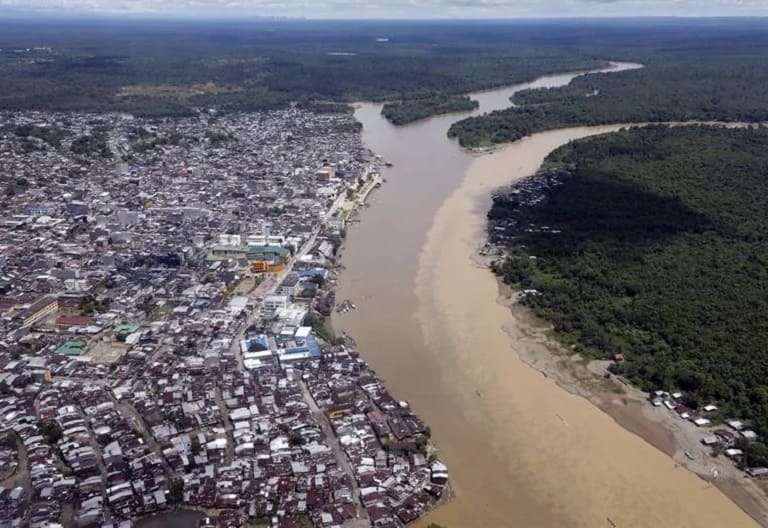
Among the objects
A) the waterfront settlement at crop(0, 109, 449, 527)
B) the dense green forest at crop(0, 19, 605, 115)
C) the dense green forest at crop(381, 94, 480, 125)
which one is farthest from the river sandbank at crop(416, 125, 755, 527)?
the dense green forest at crop(0, 19, 605, 115)

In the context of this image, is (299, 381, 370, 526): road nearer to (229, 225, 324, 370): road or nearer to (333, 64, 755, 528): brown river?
(333, 64, 755, 528): brown river

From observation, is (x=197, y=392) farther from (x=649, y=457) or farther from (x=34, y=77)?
(x=34, y=77)

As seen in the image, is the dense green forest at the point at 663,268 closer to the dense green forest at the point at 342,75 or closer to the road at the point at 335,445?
the road at the point at 335,445

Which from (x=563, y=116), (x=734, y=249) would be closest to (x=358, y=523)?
(x=734, y=249)

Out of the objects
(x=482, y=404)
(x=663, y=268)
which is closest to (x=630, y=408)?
(x=482, y=404)

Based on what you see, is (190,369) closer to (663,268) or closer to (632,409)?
(632,409)

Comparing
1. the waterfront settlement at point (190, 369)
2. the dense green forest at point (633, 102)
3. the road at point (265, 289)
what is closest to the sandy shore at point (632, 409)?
the waterfront settlement at point (190, 369)
